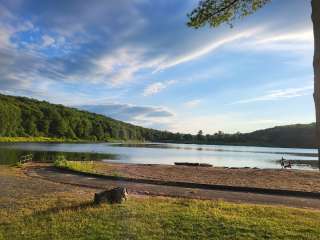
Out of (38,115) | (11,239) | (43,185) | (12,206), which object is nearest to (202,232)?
(11,239)

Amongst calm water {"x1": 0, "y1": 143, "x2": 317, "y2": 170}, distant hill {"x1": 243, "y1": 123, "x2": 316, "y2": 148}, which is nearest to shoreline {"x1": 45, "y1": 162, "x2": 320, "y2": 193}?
calm water {"x1": 0, "y1": 143, "x2": 317, "y2": 170}

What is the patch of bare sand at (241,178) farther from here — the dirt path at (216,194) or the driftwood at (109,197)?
the driftwood at (109,197)

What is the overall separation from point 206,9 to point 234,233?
545 cm

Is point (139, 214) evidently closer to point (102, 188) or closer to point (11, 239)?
point (11, 239)

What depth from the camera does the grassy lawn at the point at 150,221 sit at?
316 inches

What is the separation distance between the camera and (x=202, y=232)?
8.16m

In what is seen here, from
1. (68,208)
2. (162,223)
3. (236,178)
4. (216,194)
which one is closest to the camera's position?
(162,223)

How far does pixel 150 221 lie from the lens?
9.12 m

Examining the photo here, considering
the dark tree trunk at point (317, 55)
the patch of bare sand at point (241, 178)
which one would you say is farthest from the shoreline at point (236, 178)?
the dark tree trunk at point (317, 55)

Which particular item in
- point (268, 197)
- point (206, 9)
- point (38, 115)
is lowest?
point (268, 197)

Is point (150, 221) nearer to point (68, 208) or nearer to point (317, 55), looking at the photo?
point (68, 208)

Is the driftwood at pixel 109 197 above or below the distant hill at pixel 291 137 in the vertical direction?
below

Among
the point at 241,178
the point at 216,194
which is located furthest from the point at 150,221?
the point at 241,178

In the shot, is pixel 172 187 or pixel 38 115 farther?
pixel 38 115
